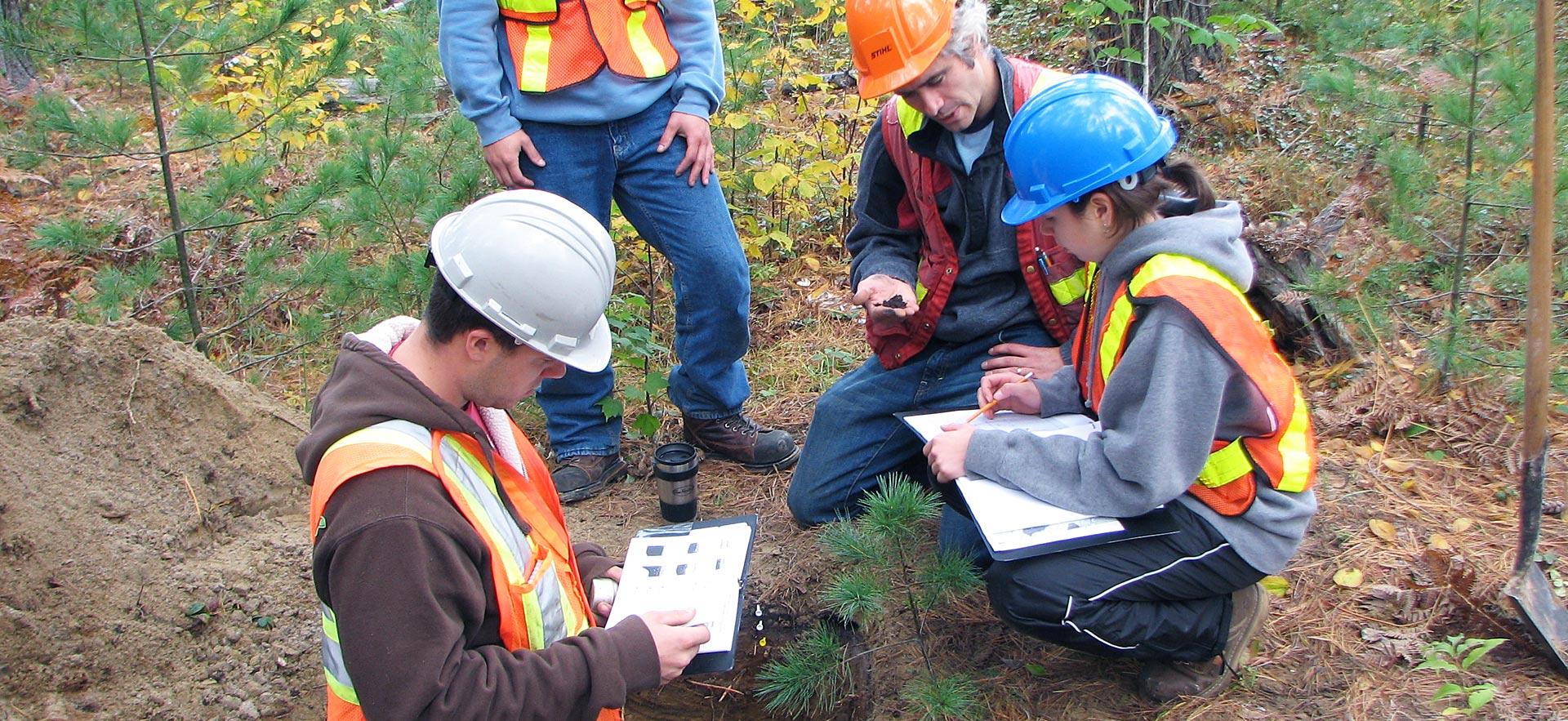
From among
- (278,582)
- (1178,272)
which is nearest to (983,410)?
(1178,272)

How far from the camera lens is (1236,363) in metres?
2.04

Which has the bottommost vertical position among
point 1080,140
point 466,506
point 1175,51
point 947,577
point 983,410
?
point 1175,51

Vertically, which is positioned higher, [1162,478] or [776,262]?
[1162,478]

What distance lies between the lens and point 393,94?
4.01 metres

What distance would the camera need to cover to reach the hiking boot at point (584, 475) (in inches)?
138

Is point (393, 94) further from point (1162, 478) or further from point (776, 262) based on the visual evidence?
point (1162, 478)

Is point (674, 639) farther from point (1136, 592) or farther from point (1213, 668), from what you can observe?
point (1213, 668)

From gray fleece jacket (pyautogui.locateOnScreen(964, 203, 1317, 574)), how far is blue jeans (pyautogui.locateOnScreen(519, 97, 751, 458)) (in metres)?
1.28

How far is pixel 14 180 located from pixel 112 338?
14.0 feet

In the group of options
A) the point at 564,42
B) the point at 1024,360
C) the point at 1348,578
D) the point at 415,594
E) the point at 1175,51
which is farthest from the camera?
the point at 1175,51

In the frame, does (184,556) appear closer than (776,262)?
Yes

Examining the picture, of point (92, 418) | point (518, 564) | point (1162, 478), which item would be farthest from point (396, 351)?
point (92, 418)

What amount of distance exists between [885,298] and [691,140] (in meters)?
0.80

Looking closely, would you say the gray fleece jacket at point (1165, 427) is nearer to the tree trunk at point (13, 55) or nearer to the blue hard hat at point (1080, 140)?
the blue hard hat at point (1080, 140)
